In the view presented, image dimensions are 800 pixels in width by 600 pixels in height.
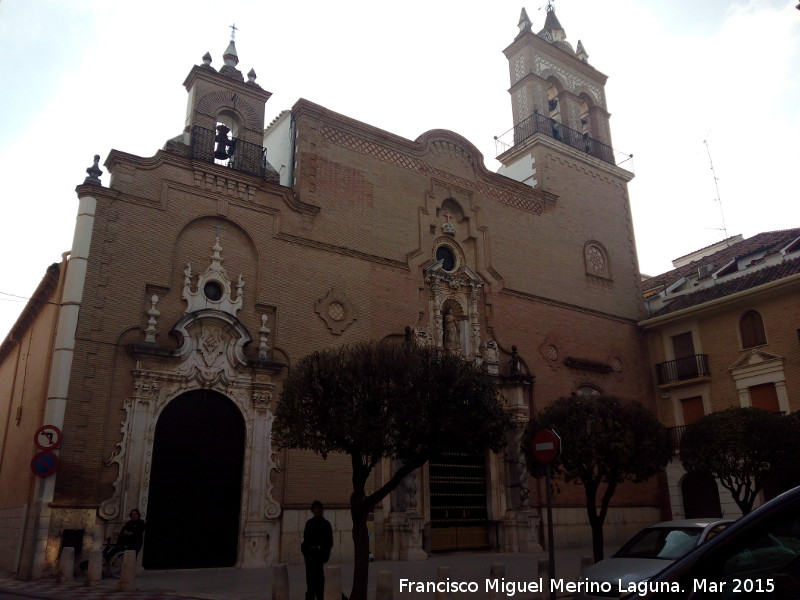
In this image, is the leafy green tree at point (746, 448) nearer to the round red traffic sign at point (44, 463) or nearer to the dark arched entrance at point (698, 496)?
the dark arched entrance at point (698, 496)

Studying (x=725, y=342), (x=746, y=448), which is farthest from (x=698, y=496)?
(x=746, y=448)

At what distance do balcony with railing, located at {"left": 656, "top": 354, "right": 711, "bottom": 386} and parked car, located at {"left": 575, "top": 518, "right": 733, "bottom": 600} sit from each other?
13.7 metres

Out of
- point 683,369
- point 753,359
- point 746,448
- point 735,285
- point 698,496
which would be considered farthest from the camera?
point 683,369

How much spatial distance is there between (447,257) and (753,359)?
982 centimetres

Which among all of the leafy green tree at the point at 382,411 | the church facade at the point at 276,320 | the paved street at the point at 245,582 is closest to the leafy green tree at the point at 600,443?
the paved street at the point at 245,582

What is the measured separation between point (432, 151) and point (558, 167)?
221 inches

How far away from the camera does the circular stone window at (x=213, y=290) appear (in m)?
14.7

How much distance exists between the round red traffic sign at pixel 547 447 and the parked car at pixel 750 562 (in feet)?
22.2

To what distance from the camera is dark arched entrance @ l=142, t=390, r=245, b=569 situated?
12.8 m

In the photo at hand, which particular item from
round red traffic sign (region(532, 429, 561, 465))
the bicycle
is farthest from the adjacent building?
the bicycle

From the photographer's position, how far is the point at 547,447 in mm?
9266

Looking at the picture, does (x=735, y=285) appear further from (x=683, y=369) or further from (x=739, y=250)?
(x=739, y=250)

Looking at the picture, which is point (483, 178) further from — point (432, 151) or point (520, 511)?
point (520, 511)

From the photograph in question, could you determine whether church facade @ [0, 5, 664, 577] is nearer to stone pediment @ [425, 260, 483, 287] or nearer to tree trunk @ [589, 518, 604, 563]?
stone pediment @ [425, 260, 483, 287]
